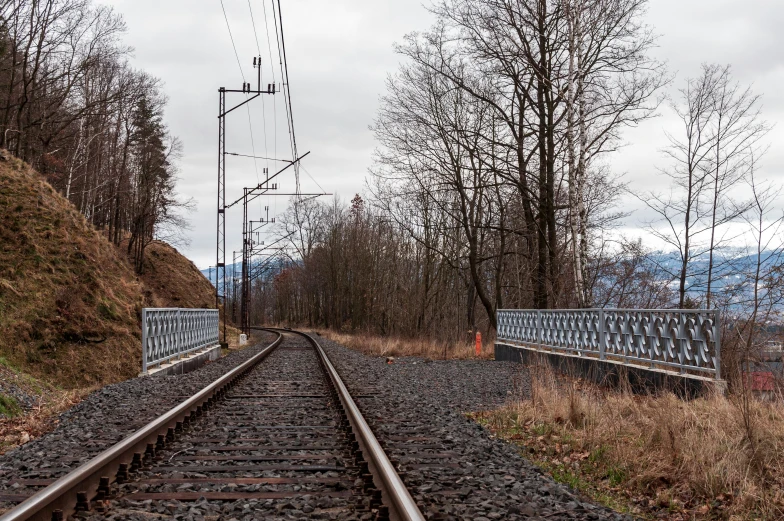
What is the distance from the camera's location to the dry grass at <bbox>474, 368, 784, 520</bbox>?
4.77 m

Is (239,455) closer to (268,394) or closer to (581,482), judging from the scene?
(581,482)

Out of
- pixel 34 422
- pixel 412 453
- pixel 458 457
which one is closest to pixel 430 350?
pixel 34 422

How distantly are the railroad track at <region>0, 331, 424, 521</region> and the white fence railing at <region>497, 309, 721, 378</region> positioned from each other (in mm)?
4587

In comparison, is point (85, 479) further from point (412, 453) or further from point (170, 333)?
point (170, 333)

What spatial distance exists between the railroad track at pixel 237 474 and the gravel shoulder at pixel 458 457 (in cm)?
33

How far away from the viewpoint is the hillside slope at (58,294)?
15.0 meters

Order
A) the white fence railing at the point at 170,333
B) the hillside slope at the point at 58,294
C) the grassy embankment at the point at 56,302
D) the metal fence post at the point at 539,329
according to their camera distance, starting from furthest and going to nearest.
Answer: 1. the metal fence post at the point at 539,329
2. the hillside slope at the point at 58,294
3. the grassy embankment at the point at 56,302
4. the white fence railing at the point at 170,333

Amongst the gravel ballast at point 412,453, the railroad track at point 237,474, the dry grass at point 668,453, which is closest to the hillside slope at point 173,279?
the gravel ballast at point 412,453

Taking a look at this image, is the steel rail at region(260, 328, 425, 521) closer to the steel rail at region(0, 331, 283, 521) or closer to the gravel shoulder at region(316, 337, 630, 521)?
the gravel shoulder at region(316, 337, 630, 521)

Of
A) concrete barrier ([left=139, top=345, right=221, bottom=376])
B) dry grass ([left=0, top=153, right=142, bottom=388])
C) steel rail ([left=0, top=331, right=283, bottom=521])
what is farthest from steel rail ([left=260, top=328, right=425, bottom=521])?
dry grass ([left=0, top=153, right=142, bottom=388])

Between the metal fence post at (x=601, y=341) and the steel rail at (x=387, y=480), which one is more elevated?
the metal fence post at (x=601, y=341)

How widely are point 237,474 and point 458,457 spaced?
1.91 meters

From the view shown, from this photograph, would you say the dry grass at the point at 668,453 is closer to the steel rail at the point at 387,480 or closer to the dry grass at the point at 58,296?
the steel rail at the point at 387,480

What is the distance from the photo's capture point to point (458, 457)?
6020mm
